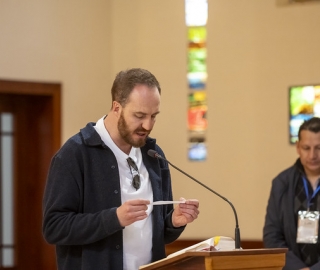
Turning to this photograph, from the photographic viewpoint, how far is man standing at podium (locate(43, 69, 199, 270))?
2.59 m

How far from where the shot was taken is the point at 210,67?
20.6ft

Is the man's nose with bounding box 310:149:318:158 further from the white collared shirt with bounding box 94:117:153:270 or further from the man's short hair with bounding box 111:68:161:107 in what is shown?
the man's short hair with bounding box 111:68:161:107

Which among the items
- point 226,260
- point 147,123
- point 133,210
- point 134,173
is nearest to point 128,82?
point 147,123

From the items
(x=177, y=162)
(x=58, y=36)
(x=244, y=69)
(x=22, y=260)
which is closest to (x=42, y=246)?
(x=22, y=260)

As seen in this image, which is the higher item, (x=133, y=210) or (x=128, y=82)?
(x=128, y=82)

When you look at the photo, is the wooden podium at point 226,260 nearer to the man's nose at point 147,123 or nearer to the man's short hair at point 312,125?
the man's nose at point 147,123

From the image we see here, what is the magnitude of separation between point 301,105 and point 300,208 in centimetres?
217

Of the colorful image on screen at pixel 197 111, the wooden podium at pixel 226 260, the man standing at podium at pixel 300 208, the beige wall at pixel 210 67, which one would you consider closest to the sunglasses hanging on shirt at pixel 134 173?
the wooden podium at pixel 226 260

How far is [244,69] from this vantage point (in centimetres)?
615

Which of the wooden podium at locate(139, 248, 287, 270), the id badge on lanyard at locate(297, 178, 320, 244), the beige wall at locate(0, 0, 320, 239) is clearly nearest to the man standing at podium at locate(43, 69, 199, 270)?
A: the wooden podium at locate(139, 248, 287, 270)

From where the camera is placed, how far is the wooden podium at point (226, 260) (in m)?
2.28

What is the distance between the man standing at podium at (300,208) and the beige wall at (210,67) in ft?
6.39

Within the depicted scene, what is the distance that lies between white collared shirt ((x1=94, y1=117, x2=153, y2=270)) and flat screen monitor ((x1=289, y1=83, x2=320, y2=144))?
11.1ft

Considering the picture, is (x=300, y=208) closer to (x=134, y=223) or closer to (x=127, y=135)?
(x=134, y=223)
